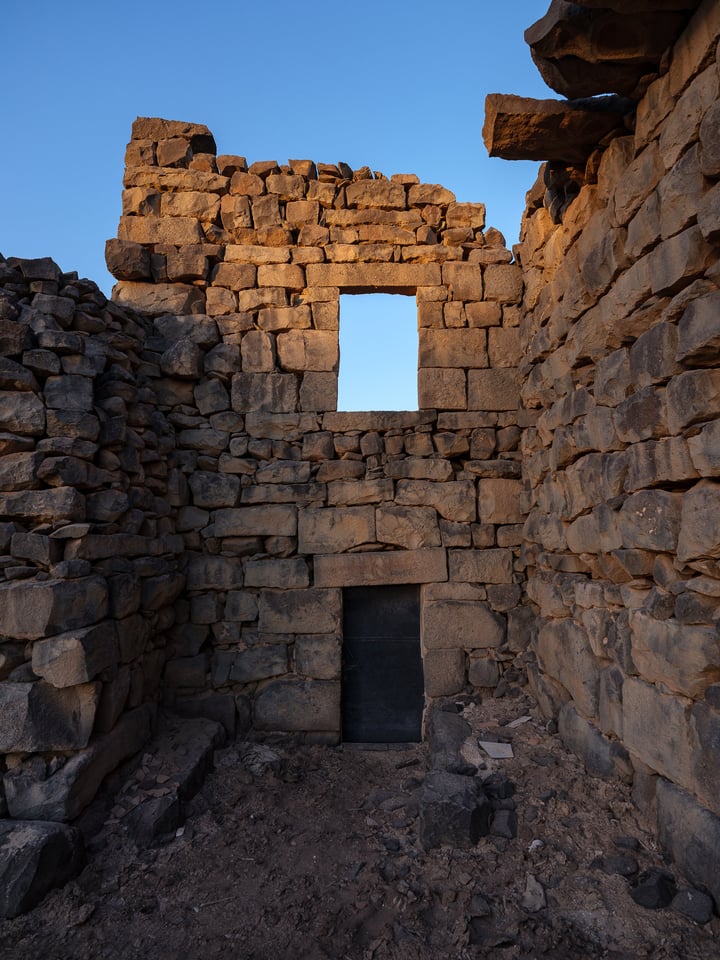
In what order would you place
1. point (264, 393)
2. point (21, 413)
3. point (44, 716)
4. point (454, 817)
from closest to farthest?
1. point (454, 817)
2. point (44, 716)
3. point (21, 413)
4. point (264, 393)

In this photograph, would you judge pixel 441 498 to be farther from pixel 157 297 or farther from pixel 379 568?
pixel 157 297

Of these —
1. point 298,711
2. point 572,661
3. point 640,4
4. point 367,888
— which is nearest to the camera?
point 640,4

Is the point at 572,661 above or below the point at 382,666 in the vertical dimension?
above

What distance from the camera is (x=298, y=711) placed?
4957 millimetres

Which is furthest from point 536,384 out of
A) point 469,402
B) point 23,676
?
point 23,676

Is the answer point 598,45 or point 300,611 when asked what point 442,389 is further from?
point 598,45

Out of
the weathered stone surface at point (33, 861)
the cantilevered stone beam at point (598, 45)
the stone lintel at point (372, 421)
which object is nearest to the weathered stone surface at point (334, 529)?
the stone lintel at point (372, 421)

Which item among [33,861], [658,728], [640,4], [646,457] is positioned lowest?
[33,861]

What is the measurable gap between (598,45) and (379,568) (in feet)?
12.1

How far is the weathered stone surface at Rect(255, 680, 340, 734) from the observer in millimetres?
4953

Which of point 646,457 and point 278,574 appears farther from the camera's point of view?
point 278,574

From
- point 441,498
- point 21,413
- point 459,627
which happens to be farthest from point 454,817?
point 21,413

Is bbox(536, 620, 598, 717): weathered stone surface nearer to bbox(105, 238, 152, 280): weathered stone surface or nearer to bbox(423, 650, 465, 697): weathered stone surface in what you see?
bbox(423, 650, 465, 697): weathered stone surface

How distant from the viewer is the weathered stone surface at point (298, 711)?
16.3ft
